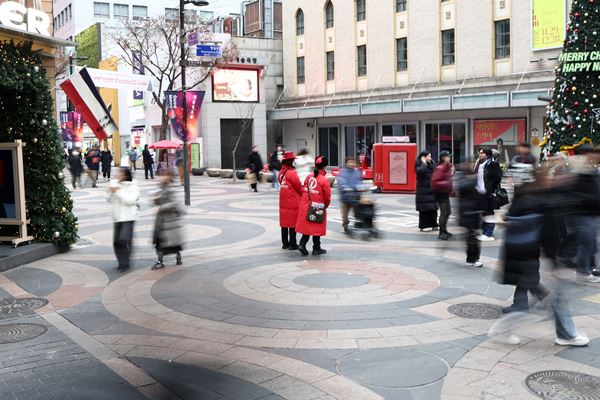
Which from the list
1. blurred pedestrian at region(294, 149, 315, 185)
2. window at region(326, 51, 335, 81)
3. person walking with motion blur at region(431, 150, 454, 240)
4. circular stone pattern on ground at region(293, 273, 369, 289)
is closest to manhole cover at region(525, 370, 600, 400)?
circular stone pattern on ground at region(293, 273, 369, 289)

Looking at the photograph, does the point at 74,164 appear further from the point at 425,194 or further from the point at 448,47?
the point at 448,47

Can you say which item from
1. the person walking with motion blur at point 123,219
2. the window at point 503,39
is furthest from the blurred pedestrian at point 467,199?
the window at point 503,39

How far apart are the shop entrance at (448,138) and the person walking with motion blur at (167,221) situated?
23.9 meters

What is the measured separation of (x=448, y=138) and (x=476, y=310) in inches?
1051

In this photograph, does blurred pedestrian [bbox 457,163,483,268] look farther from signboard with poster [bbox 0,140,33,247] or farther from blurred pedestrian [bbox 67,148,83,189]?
blurred pedestrian [bbox 67,148,83,189]

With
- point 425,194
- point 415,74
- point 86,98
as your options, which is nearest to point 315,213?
point 425,194

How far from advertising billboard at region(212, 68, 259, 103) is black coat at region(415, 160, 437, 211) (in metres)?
28.9

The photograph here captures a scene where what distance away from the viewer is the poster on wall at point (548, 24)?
26.9 metres

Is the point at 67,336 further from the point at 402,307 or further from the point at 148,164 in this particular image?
the point at 148,164

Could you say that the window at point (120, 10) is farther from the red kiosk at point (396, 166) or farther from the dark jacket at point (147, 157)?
the red kiosk at point (396, 166)

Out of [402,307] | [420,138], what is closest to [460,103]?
[420,138]

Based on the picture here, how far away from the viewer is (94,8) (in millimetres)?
79500

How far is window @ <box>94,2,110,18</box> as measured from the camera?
3136 inches

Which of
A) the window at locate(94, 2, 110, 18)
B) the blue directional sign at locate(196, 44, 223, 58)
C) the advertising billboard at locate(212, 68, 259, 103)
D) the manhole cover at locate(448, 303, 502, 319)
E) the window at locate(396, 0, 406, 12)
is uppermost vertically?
the window at locate(94, 2, 110, 18)
